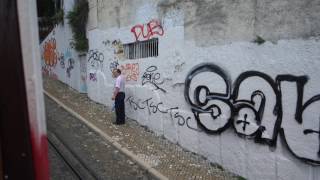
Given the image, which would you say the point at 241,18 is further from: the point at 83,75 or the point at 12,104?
the point at 83,75

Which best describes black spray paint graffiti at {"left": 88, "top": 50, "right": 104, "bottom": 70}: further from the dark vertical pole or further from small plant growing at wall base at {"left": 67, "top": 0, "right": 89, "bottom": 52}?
the dark vertical pole

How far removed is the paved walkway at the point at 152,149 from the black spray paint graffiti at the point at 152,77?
1.15 m

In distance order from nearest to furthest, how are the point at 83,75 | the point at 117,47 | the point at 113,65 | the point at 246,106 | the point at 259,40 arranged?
the point at 259,40
the point at 246,106
the point at 117,47
the point at 113,65
the point at 83,75

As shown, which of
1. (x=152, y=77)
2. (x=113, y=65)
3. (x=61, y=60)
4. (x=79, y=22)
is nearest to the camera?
(x=152, y=77)

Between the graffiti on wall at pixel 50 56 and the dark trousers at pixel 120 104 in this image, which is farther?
the graffiti on wall at pixel 50 56

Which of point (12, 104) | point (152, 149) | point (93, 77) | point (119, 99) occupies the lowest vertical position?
point (152, 149)

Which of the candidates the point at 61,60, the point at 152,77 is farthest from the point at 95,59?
the point at 61,60

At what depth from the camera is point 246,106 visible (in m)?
6.74

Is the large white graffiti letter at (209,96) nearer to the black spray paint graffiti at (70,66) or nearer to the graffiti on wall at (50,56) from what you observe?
the black spray paint graffiti at (70,66)

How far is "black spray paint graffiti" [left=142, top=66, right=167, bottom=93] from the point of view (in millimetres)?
9250

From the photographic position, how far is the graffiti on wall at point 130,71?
10.3m

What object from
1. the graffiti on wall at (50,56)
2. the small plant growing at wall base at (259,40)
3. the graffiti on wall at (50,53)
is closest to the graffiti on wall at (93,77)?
the graffiti on wall at (50,56)

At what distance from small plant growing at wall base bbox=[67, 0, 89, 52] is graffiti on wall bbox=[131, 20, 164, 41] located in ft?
13.4

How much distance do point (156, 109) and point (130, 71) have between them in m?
1.69
